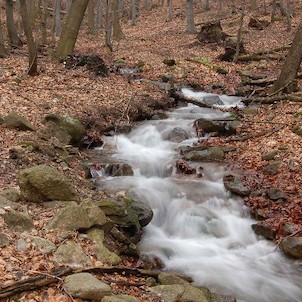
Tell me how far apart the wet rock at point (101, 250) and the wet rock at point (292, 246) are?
3215mm

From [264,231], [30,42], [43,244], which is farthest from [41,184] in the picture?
[30,42]

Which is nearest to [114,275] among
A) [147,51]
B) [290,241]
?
[290,241]

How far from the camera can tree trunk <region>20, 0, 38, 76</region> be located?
1184 cm

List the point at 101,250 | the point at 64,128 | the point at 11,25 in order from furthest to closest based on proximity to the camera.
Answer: the point at 11,25 < the point at 64,128 < the point at 101,250

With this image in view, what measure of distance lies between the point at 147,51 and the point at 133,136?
1067 cm

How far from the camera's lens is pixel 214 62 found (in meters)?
19.0

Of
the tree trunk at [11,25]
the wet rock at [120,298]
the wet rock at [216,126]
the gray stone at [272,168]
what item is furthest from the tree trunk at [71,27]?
the wet rock at [120,298]

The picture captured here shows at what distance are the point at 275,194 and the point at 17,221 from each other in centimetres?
534

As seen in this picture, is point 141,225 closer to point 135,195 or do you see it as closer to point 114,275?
point 135,195

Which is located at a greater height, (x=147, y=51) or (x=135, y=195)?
(x=147, y=51)

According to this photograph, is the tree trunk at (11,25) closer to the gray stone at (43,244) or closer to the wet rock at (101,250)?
the wet rock at (101,250)

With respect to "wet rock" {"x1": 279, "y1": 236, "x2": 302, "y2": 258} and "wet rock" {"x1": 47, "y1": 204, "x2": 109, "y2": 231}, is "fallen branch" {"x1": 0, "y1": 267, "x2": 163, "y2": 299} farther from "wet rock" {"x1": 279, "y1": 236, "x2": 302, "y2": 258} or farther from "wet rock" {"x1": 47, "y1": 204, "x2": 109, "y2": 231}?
"wet rock" {"x1": 279, "y1": 236, "x2": 302, "y2": 258}

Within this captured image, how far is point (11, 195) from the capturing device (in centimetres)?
620

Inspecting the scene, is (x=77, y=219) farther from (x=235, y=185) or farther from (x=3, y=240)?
(x=235, y=185)
